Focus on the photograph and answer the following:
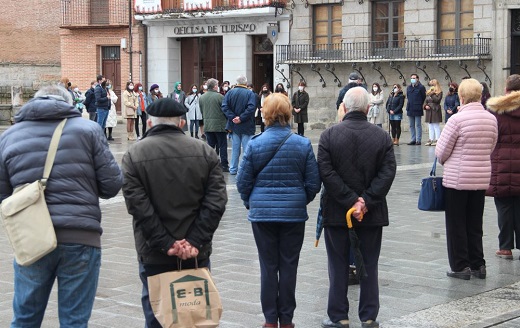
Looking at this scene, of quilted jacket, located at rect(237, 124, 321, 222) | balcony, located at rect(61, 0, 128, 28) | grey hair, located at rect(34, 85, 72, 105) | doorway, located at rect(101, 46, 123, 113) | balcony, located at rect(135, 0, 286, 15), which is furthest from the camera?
balcony, located at rect(61, 0, 128, 28)

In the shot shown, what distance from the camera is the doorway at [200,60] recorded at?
36.0 metres

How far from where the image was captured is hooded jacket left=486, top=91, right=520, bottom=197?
9.68 metres

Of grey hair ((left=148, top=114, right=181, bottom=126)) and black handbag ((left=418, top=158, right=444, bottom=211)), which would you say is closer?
grey hair ((left=148, top=114, right=181, bottom=126))

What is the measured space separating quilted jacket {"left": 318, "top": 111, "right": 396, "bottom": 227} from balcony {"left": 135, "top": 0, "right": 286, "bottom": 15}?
86.2ft

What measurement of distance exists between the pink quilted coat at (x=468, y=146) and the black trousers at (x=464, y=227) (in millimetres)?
136

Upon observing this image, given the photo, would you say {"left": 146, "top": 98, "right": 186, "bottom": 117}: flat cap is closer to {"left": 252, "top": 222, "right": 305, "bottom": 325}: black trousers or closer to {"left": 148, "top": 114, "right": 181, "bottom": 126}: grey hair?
{"left": 148, "top": 114, "right": 181, "bottom": 126}: grey hair

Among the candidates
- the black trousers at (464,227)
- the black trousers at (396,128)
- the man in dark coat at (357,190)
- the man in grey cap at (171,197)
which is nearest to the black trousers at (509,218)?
the black trousers at (464,227)

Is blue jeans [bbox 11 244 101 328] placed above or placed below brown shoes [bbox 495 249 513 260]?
above

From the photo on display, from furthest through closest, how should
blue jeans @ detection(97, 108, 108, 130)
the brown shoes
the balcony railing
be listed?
the balcony railing → blue jeans @ detection(97, 108, 108, 130) → the brown shoes

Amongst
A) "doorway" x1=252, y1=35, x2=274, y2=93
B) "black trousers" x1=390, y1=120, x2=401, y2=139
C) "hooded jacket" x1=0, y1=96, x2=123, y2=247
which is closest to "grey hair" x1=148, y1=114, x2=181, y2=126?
"hooded jacket" x1=0, y1=96, x2=123, y2=247

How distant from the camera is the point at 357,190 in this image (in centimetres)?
732

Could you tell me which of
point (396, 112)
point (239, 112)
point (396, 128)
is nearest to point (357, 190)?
point (239, 112)

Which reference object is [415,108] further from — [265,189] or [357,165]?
[265,189]

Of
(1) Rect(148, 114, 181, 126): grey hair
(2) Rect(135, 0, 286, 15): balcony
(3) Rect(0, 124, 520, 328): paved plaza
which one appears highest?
(2) Rect(135, 0, 286, 15): balcony
